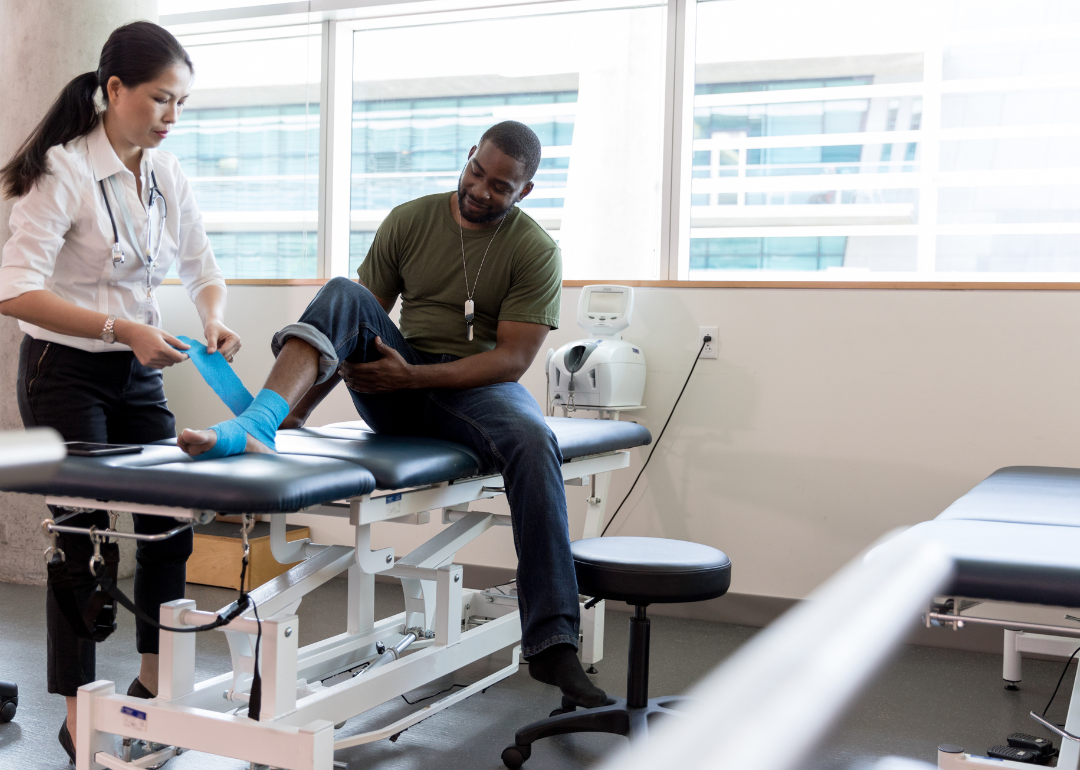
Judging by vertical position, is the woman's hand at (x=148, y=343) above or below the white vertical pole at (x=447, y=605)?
above

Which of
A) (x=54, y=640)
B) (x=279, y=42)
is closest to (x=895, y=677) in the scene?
(x=54, y=640)

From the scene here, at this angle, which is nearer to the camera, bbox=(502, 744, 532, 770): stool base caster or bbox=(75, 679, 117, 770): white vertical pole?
bbox=(75, 679, 117, 770): white vertical pole

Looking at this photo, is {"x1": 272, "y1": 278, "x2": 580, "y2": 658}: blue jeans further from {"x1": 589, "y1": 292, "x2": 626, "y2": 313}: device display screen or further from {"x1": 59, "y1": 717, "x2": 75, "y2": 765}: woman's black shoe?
{"x1": 589, "y1": 292, "x2": 626, "y2": 313}: device display screen

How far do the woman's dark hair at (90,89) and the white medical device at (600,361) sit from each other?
55.3 inches

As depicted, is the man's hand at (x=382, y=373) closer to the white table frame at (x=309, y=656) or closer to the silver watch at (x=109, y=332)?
the white table frame at (x=309, y=656)

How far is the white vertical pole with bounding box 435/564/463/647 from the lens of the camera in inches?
74.2

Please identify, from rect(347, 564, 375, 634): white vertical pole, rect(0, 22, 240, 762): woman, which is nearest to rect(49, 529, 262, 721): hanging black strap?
rect(0, 22, 240, 762): woman

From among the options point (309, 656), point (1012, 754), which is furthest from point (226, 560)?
point (1012, 754)

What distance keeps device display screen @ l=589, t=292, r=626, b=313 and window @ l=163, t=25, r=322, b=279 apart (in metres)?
1.26

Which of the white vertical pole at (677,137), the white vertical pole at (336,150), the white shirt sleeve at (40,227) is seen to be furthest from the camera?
the white vertical pole at (336,150)

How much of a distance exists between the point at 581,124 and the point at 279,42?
1.32 meters

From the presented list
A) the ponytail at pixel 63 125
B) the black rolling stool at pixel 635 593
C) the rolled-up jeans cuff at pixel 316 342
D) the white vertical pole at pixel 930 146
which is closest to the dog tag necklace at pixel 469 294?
the rolled-up jeans cuff at pixel 316 342

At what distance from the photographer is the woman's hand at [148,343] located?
1560 millimetres

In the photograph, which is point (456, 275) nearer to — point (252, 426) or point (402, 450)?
point (402, 450)
